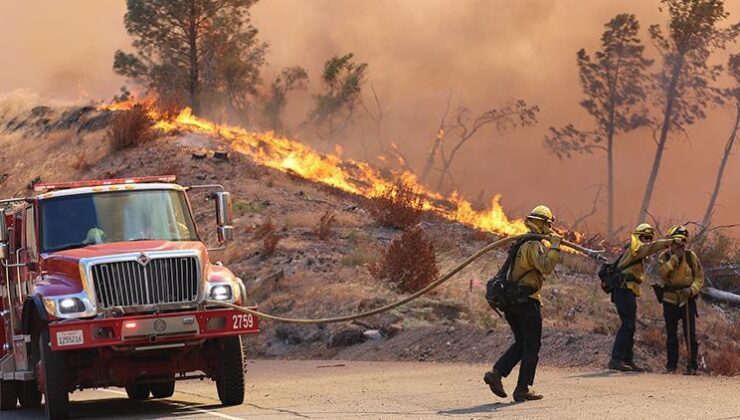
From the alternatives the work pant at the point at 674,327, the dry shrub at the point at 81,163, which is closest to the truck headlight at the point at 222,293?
the work pant at the point at 674,327

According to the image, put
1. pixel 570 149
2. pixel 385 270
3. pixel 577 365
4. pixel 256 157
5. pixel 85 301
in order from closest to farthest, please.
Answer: pixel 85 301
pixel 577 365
pixel 385 270
pixel 256 157
pixel 570 149

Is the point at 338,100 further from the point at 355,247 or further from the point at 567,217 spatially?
the point at 355,247

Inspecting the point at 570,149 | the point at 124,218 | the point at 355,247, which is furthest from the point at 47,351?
the point at 570,149

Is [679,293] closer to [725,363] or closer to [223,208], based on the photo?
[725,363]

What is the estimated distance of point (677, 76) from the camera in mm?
58625

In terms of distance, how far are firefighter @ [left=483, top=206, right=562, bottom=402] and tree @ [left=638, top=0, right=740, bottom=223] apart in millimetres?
43054

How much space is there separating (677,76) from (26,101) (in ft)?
96.6

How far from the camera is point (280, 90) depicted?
8475 centimetres

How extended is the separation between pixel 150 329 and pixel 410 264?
1273 centimetres

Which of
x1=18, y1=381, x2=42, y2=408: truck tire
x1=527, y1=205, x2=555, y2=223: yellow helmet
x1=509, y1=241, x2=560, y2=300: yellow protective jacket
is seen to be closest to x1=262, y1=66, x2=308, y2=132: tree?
x1=18, y1=381, x2=42, y2=408: truck tire

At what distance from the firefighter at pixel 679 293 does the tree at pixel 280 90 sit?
223 ft

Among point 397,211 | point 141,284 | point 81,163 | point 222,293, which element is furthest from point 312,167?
point 141,284

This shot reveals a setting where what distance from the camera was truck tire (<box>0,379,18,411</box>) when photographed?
53.1ft

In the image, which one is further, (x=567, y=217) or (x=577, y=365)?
(x=567, y=217)
